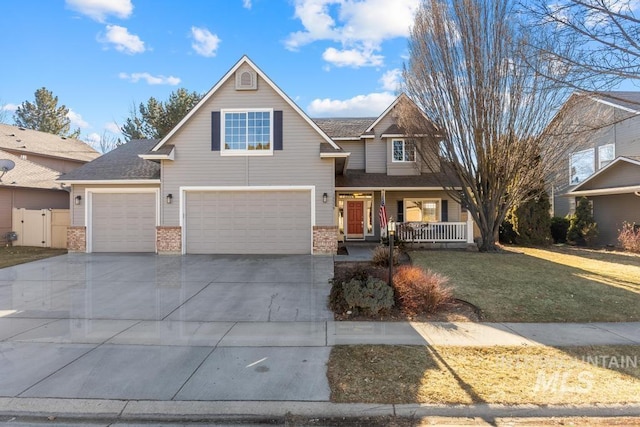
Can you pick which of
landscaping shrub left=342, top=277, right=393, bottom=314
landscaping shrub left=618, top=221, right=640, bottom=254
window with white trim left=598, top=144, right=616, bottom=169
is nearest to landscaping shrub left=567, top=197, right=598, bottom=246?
landscaping shrub left=618, top=221, right=640, bottom=254

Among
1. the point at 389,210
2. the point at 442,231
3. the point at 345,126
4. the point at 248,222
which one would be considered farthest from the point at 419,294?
the point at 345,126

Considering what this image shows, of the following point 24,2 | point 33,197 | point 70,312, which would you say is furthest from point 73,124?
point 70,312

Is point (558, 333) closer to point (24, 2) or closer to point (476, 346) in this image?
point (476, 346)

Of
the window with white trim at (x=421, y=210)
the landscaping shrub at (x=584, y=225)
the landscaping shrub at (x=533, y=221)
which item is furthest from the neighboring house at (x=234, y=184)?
the landscaping shrub at (x=584, y=225)

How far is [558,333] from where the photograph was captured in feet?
17.8

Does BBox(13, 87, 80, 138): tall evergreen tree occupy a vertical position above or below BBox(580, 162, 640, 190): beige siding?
above

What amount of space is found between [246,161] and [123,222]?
5876 mm

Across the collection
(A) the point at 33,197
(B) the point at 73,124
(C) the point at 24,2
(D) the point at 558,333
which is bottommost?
(D) the point at 558,333

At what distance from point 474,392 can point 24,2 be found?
52.8 ft

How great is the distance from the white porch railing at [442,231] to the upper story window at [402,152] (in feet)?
11.4

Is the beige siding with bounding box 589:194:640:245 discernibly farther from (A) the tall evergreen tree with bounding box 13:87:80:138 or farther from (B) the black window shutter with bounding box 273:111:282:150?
(A) the tall evergreen tree with bounding box 13:87:80:138

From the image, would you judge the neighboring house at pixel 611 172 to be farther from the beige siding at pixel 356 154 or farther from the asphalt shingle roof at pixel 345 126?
the asphalt shingle roof at pixel 345 126

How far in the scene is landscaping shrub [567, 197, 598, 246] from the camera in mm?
17438

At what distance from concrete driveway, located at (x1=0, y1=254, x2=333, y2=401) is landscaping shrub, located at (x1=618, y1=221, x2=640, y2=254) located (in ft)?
46.1
